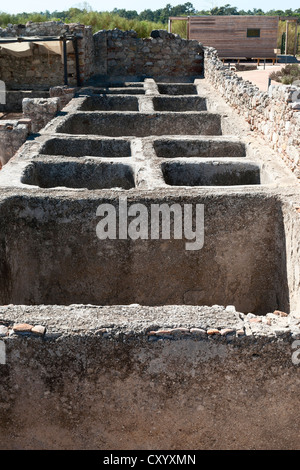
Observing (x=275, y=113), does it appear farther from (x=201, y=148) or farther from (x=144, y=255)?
(x=144, y=255)

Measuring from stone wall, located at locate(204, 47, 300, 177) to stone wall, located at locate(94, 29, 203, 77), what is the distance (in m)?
6.29

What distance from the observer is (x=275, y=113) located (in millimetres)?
7352

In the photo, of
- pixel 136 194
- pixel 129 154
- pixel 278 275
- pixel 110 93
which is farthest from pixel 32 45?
pixel 278 275

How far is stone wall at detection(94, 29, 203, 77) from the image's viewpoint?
16.3 m

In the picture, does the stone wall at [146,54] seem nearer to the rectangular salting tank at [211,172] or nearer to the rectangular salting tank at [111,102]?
the rectangular salting tank at [111,102]

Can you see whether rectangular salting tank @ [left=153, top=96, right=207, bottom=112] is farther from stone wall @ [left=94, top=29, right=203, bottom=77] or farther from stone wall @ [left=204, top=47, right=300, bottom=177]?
stone wall @ [left=94, top=29, right=203, bottom=77]

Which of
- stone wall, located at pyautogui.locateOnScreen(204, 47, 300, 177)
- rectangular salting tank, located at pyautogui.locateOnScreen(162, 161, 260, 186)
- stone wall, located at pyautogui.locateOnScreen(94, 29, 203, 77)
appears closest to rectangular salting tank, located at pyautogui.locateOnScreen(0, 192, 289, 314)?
stone wall, located at pyautogui.locateOnScreen(204, 47, 300, 177)

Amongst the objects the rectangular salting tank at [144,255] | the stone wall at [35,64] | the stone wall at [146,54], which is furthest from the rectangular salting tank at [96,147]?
the stone wall at [146,54]

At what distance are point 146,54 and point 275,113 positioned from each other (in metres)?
10.3

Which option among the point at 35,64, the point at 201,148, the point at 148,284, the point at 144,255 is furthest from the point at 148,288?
the point at 35,64

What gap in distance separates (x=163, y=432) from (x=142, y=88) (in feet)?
38.0

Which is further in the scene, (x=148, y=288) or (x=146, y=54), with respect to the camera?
(x=146, y=54)

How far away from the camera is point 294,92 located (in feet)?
21.9

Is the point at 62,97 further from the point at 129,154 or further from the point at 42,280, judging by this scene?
the point at 42,280
